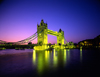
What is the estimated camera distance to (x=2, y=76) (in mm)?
5707

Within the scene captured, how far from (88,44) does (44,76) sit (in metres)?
82.4

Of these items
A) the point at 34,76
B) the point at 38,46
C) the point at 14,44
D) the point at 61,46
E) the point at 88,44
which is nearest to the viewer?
the point at 34,76

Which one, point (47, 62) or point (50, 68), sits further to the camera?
point (47, 62)

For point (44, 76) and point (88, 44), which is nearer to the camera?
point (44, 76)

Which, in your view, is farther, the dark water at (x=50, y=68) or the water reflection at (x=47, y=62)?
the water reflection at (x=47, y=62)

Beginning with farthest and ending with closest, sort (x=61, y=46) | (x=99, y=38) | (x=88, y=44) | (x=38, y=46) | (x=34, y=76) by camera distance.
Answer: (x=88, y=44) < (x=61, y=46) < (x=99, y=38) < (x=38, y=46) < (x=34, y=76)

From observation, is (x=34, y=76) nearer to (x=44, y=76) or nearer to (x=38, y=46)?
(x=44, y=76)

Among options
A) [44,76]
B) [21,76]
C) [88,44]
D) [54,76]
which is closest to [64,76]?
[54,76]

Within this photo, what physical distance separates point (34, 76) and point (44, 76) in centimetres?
79

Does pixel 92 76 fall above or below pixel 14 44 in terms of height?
below

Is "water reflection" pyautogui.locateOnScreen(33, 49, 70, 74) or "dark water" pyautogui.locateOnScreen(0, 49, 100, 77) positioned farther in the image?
"water reflection" pyautogui.locateOnScreen(33, 49, 70, 74)

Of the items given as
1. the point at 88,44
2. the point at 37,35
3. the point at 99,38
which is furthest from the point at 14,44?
the point at 88,44

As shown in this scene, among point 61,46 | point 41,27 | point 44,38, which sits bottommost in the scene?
point 61,46

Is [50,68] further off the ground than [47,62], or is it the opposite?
[50,68]
